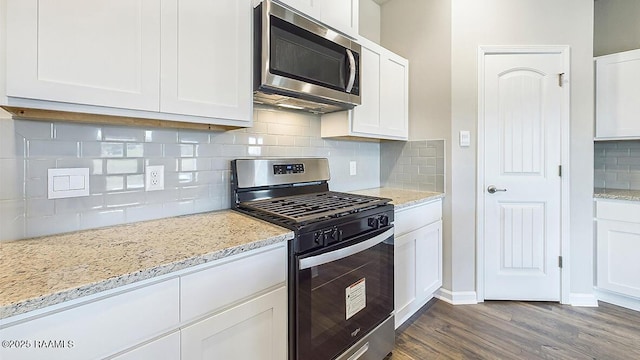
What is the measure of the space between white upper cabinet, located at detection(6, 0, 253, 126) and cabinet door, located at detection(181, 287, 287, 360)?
2.60ft

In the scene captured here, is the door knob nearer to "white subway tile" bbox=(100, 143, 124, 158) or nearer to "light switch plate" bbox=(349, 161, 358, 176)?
"light switch plate" bbox=(349, 161, 358, 176)

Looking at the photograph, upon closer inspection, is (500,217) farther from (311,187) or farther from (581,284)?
(311,187)

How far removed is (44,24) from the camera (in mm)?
867

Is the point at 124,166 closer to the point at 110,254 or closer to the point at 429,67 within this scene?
the point at 110,254

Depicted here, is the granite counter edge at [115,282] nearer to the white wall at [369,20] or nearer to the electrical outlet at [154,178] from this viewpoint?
the electrical outlet at [154,178]

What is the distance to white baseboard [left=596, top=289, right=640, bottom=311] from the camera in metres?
2.28

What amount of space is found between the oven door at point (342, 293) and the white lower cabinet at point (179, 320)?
98 millimetres

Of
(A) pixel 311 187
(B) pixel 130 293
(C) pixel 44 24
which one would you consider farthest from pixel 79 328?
(A) pixel 311 187

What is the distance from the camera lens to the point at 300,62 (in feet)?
5.03

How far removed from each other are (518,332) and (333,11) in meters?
2.46

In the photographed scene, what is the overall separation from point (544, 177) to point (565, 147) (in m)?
0.28

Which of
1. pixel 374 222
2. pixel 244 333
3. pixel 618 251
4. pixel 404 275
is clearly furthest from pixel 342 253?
pixel 618 251

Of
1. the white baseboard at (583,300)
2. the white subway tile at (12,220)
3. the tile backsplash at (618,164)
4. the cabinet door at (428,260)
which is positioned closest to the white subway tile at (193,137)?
the white subway tile at (12,220)

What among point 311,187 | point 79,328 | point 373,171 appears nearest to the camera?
point 79,328
